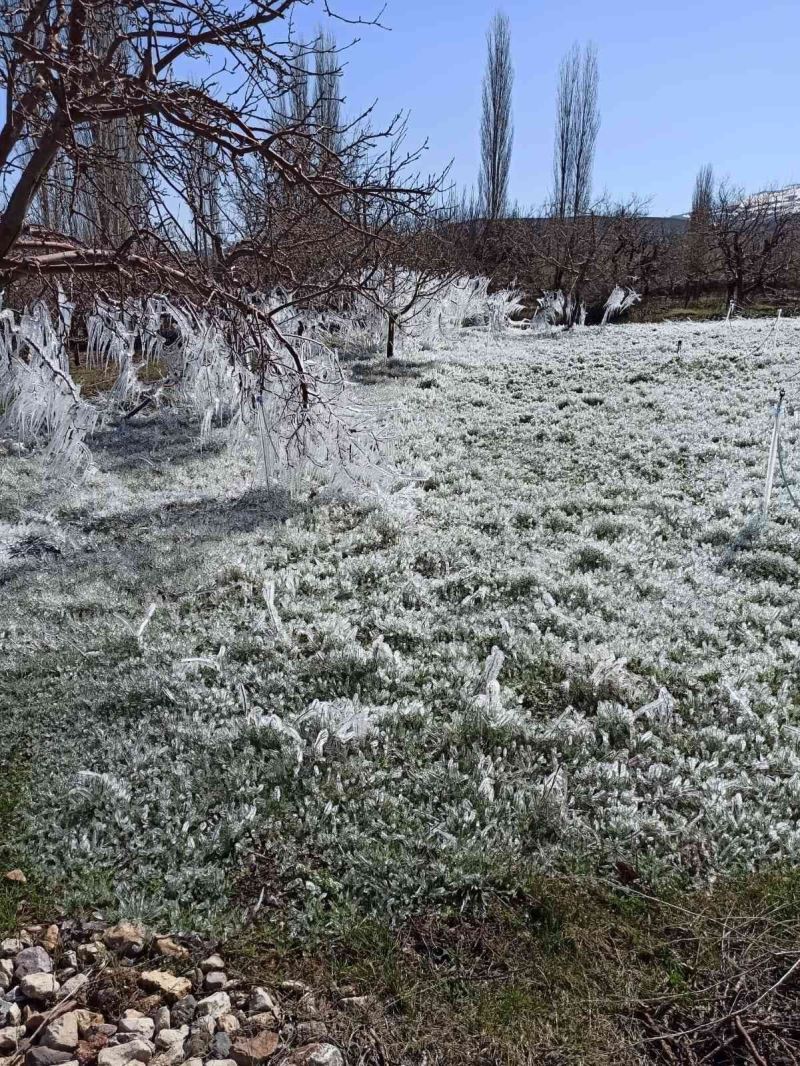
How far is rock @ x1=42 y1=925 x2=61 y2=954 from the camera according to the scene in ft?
10.1

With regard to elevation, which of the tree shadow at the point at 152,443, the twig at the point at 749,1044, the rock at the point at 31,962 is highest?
the tree shadow at the point at 152,443

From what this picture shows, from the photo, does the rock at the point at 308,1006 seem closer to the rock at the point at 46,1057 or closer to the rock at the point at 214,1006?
the rock at the point at 214,1006

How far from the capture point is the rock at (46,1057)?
Result: 2.52 m

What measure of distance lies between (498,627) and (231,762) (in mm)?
2180

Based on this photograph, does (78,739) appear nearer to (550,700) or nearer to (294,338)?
(550,700)

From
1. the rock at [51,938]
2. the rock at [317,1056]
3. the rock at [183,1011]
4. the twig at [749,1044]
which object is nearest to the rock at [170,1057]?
the rock at [183,1011]

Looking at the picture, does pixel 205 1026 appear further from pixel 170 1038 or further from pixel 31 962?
pixel 31 962

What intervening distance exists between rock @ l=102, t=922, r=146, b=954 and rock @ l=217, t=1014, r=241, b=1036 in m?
0.54

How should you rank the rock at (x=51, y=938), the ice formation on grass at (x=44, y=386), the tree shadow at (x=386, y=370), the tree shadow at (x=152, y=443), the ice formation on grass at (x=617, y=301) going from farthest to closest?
the ice formation on grass at (x=617, y=301)
the tree shadow at (x=386, y=370)
the tree shadow at (x=152, y=443)
the ice formation on grass at (x=44, y=386)
the rock at (x=51, y=938)

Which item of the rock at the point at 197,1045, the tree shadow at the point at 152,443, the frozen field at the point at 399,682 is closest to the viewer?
the rock at the point at 197,1045

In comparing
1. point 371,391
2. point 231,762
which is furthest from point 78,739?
point 371,391

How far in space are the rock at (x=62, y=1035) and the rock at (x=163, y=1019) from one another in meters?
0.28

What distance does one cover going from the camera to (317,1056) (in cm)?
251

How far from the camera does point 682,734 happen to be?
13.6 feet
